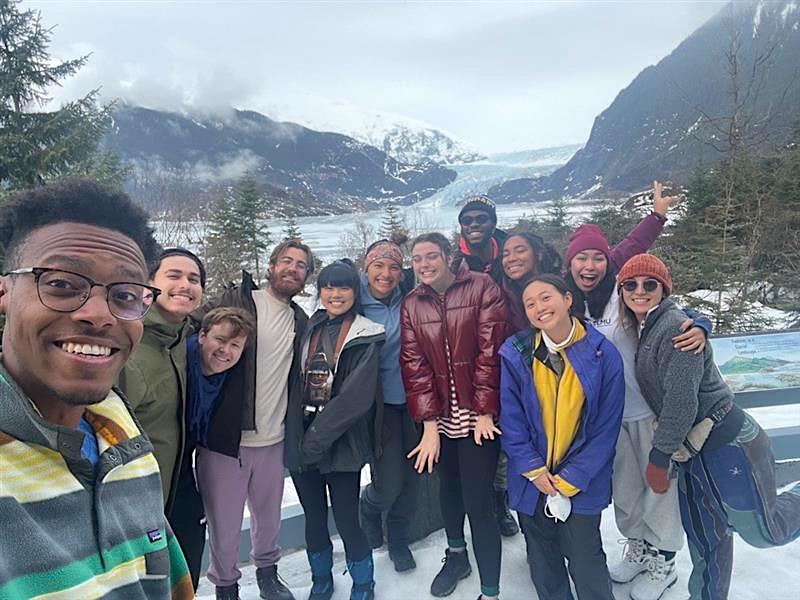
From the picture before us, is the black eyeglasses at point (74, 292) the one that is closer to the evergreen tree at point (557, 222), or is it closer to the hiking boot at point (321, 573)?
the hiking boot at point (321, 573)

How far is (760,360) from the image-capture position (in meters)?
3.64

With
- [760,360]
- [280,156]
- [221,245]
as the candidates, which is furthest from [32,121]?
[280,156]

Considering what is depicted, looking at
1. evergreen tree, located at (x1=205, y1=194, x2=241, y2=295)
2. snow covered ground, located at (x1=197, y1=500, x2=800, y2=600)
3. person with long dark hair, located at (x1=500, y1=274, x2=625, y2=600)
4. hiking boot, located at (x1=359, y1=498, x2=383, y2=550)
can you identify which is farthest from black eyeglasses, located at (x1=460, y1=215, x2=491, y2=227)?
evergreen tree, located at (x1=205, y1=194, x2=241, y2=295)

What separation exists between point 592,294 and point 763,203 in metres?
14.3

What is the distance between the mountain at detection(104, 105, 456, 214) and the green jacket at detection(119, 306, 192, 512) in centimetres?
5314

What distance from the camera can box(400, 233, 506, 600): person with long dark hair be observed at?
2072mm

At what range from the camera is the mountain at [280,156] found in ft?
206

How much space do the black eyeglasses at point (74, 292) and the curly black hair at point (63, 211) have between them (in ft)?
0.25

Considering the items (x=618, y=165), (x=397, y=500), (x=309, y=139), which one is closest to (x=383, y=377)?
(x=397, y=500)

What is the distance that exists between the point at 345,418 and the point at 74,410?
1.26 m

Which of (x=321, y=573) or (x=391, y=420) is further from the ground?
(x=391, y=420)

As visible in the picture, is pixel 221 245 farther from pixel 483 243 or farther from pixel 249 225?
pixel 483 243

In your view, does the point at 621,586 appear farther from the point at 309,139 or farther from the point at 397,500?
the point at 309,139

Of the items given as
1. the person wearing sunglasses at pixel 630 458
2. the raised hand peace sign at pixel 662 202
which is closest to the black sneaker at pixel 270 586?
the person wearing sunglasses at pixel 630 458
